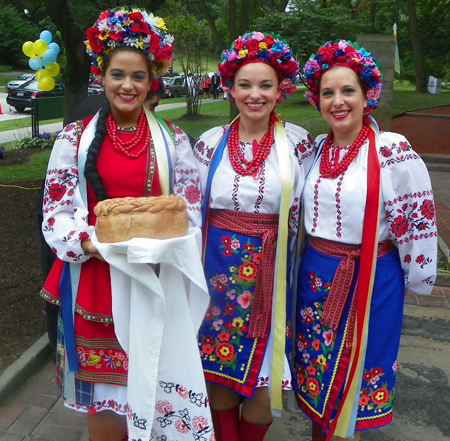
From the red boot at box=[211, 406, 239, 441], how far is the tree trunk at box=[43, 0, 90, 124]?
193 inches

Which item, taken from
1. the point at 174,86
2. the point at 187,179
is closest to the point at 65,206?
the point at 187,179

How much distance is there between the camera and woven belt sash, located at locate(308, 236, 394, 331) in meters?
2.40

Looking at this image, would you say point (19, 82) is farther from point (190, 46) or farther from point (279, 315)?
point (279, 315)

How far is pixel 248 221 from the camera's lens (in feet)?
8.34

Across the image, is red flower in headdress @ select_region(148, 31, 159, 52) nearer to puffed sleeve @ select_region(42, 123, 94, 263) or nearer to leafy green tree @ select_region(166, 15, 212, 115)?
puffed sleeve @ select_region(42, 123, 94, 263)

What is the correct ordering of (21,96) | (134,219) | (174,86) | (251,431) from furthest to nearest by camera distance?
(174,86), (21,96), (251,431), (134,219)

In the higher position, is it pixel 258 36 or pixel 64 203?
pixel 258 36

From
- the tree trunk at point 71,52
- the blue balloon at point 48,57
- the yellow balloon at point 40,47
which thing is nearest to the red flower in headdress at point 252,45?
the tree trunk at point 71,52

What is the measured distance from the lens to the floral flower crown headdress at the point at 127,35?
230cm

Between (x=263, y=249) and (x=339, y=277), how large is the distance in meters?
0.37

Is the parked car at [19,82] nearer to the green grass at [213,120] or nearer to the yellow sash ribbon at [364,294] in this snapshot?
the green grass at [213,120]

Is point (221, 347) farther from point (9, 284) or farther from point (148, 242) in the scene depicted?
point (9, 284)

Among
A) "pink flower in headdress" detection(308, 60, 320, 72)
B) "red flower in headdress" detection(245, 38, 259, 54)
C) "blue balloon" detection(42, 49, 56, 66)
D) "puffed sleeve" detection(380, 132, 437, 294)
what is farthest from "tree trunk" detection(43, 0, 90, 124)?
"puffed sleeve" detection(380, 132, 437, 294)

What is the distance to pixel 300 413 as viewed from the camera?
3.37 metres
